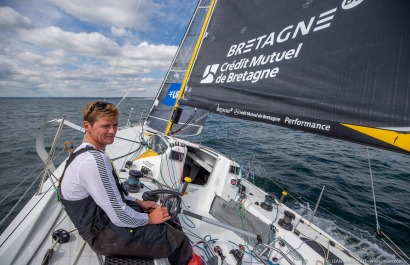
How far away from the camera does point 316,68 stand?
2.35 m

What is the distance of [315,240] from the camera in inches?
118

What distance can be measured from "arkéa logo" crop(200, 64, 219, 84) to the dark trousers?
7.74ft

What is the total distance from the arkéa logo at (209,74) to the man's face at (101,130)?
81.2 inches

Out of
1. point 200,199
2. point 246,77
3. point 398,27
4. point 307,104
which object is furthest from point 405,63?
point 200,199

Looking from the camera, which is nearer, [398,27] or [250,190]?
[398,27]

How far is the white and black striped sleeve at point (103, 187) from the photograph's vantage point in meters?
1.43

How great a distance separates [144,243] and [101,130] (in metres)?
0.99

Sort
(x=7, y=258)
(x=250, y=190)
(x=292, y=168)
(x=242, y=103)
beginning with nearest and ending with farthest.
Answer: (x=7, y=258) < (x=242, y=103) < (x=250, y=190) < (x=292, y=168)

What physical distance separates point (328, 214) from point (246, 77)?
4.69m

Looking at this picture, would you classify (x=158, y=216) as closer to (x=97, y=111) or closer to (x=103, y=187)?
(x=103, y=187)

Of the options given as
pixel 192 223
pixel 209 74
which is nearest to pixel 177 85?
pixel 209 74

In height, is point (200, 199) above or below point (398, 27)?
below

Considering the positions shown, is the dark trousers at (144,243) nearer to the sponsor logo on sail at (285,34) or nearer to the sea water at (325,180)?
the sea water at (325,180)

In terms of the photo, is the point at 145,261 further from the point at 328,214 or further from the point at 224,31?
the point at 328,214
